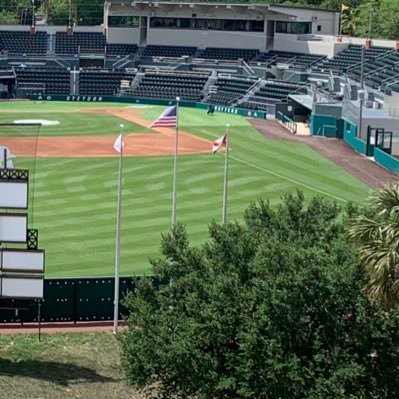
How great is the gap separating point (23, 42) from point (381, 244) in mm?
105370

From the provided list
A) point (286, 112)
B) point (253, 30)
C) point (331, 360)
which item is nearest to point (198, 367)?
point (331, 360)

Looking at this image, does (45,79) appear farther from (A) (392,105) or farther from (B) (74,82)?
(A) (392,105)

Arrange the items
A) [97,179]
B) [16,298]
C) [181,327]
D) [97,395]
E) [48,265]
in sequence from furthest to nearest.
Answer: [97,179] → [48,265] → [16,298] → [97,395] → [181,327]

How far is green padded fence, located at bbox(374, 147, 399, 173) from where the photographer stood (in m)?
63.1

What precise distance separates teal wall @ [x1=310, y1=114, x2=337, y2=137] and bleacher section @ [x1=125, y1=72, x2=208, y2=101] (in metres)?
26.0

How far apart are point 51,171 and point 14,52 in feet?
197

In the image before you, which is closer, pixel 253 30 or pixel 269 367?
pixel 269 367

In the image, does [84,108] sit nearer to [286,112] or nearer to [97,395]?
[286,112]

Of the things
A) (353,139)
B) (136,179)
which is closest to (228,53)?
(353,139)

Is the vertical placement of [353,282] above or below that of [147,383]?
above

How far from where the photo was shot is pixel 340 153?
71.1 metres

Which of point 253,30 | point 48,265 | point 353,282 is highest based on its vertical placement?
point 253,30

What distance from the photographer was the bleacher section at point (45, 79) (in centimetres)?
10844

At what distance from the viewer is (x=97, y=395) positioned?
958 inches
